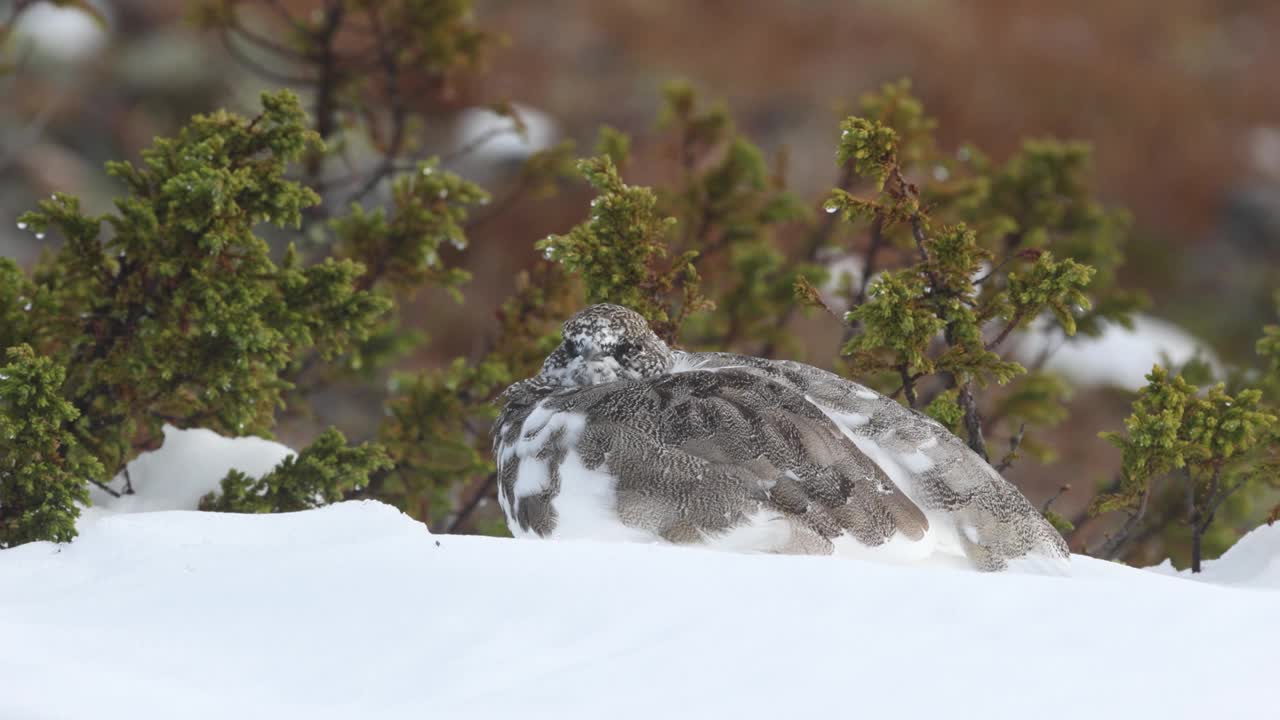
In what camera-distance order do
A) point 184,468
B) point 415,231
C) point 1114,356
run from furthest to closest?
1. point 1114,356
2. point 415,231
3. point 184,468

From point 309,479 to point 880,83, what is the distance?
11.7 m

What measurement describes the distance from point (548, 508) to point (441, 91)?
117 inches

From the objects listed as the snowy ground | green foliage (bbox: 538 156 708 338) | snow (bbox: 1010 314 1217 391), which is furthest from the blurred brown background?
the snowy ground

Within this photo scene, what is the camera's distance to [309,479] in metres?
2.95

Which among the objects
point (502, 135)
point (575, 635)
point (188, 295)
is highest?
point (502, 135)

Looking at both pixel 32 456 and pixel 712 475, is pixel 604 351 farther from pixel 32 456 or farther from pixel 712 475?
pixel 32 456

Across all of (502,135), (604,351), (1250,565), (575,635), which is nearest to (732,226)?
(604,351)

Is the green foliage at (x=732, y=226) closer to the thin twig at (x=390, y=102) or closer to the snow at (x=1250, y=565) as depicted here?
the thin twig at (x=390, y=102)

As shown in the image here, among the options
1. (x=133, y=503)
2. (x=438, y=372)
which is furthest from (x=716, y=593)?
(x=438, y=372)

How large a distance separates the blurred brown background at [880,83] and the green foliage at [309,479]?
9358 millimetres

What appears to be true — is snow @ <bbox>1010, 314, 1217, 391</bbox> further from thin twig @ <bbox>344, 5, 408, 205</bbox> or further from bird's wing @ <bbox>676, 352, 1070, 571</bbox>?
bird's wing @ <bbox>676, 352, 1070, 571</bbox>

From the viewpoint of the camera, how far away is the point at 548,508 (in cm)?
243

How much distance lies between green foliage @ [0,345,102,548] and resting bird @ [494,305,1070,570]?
88 cm

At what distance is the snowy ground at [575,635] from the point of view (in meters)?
1.90
